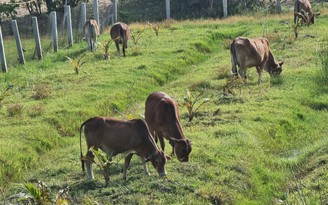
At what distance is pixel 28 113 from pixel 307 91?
683 centimetres

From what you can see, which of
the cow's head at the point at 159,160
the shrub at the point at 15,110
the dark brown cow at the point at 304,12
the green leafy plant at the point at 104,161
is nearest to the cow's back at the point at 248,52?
the shrub at the point at 15,110

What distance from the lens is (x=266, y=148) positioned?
13.3 m

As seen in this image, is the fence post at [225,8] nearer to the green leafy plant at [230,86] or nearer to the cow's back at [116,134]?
the green leafy plant at [230,86]

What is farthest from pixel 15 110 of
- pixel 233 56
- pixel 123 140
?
pixel 233 56

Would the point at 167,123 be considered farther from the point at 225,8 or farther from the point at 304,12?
the point at 225,8

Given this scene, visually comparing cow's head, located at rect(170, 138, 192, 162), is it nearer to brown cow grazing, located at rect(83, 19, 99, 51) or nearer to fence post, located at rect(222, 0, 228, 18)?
brown cow grazing, located at rect(83, 19, 99, 51)

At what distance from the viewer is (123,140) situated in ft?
36.6

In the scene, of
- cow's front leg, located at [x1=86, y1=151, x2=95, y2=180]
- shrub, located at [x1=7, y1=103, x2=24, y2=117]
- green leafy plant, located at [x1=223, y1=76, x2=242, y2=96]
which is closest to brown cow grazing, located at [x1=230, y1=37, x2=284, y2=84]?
green leafy plant, located at [x1=223, y1=76, x2=242, y2=96]

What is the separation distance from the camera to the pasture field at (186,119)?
11.0m

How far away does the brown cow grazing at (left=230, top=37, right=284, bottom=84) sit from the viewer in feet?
57.7

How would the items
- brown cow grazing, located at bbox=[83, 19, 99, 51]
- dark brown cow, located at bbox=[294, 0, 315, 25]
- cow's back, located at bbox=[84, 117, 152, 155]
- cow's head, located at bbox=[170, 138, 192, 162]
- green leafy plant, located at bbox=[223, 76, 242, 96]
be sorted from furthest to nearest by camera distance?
dark brown cow, located at bbox=[294, 0, 315, 25] → brown cow grazing, located at bbox=[83, 19, 99, 51] → green leafy plant, located at bbox=[223, 76, 242, 96] → cow's head, located at bbox=[170, 138, 192, 162] → cow's back, located at bbox=[84, 117, 152, 155]

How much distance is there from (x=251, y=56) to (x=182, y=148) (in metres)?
6.80

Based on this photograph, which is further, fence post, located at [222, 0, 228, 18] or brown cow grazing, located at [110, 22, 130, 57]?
fence post, located at [222, 0, 228, 18]

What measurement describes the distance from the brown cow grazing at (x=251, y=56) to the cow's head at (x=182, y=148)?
6412 millimetres
